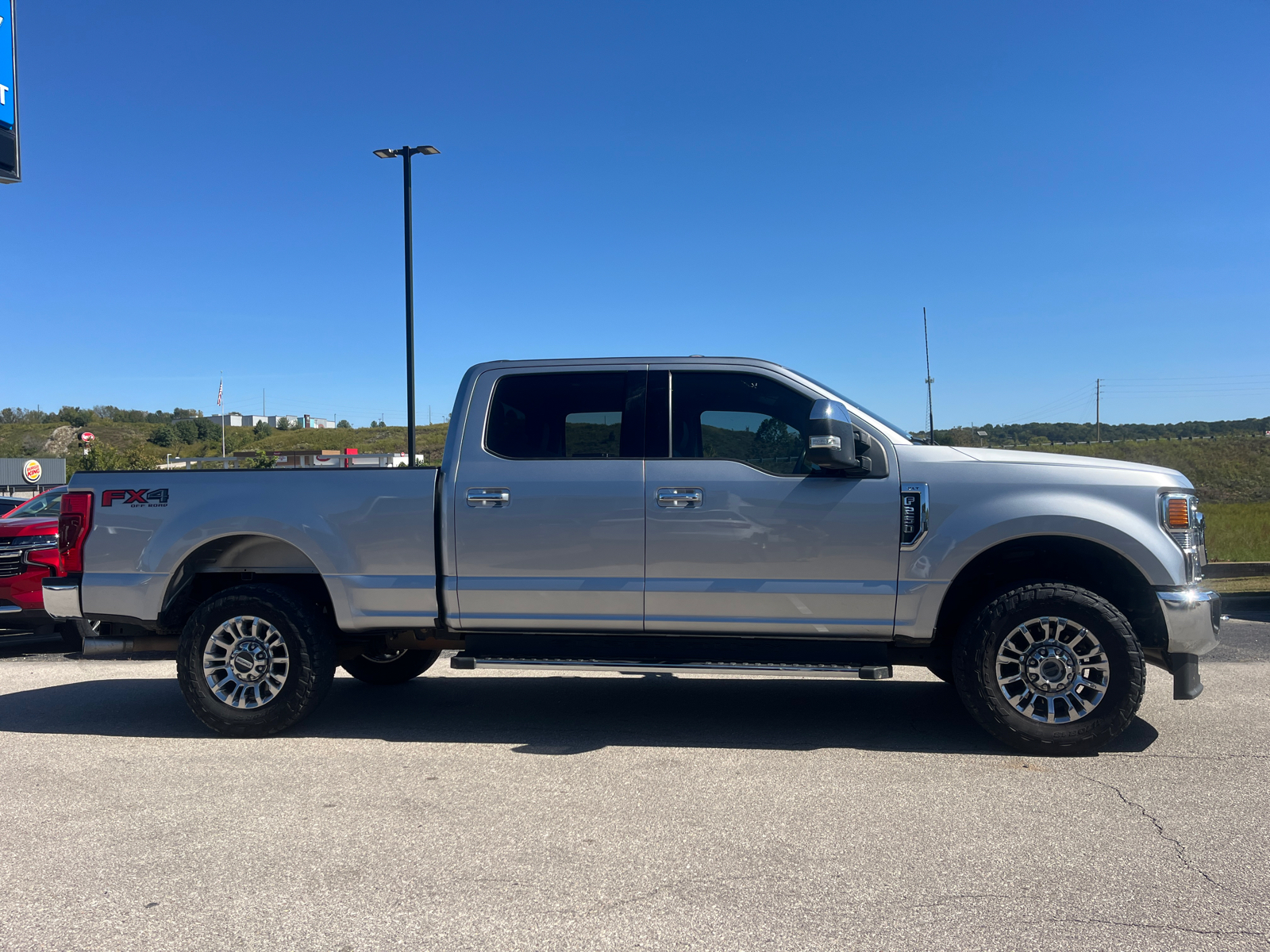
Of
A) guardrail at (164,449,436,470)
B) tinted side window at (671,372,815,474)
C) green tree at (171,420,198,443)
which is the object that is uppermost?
green tree at (171,420,198,443)

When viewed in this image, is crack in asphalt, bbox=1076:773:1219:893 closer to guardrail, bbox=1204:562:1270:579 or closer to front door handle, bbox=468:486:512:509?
front door handle, bbox=468:486:512:509

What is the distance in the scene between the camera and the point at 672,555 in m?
5.15

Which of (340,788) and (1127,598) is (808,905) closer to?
(340,788)

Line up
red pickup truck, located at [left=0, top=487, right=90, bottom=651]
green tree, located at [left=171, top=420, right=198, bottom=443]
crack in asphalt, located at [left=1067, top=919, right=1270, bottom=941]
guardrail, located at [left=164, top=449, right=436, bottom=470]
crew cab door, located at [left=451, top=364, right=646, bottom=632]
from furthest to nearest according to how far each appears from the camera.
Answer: green tree, located at [left=171, top=420, right=198, bottom=443] → red pickup truck, located at [left=0, top=487, right=90, bottom=651] → guardrail, located at [left=164, top=449, right=436, bottom=470] → crew cab door, located at [left=451, top=364, right=646, bottom=632] → crack in asphalt, located at [left=1067, top=919, right=1270, bottom=941]

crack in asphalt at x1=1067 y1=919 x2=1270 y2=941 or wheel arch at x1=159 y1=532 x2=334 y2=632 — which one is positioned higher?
wheel arch at x1=159 y1=532 x2=334 y2=632

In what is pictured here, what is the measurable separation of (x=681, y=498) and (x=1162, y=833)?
2.69 metres

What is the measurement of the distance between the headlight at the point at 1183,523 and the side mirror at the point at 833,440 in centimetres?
155

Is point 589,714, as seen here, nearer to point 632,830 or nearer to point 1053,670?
point 632,830

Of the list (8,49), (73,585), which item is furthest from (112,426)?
(73,585)

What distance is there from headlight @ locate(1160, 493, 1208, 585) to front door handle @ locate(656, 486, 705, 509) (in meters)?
2.45

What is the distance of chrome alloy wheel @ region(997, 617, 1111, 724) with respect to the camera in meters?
4.88

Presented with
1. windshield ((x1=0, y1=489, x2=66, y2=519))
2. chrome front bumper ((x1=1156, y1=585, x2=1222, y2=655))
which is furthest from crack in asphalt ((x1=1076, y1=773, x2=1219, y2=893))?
windshield ((x1=0, y1=489, x2=66, y2=519))

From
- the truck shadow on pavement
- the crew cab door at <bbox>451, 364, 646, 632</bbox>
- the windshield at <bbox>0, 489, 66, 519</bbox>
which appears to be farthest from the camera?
the windshield at <bbox>0, 489, 66, 519</bbox>

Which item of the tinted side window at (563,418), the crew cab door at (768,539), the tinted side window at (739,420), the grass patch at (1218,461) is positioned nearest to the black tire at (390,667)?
the tinted side window at (563,418)
